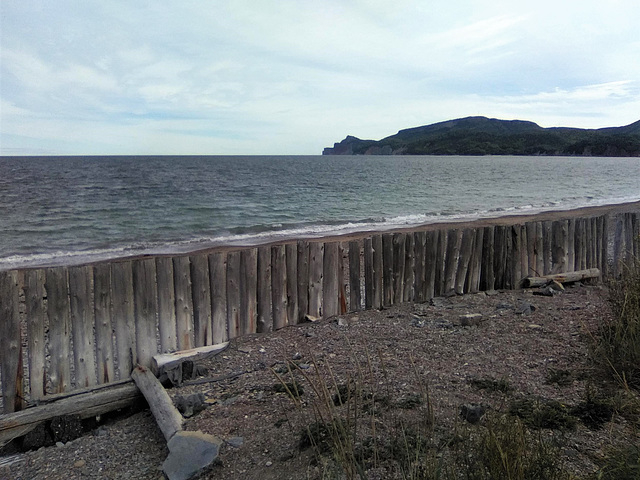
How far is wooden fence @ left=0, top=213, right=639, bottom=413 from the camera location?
15.8ft

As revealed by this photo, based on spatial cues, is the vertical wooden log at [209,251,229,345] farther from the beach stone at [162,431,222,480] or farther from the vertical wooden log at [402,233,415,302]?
the vertical wooden log at [402,233,415,302]

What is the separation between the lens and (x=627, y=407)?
11.6 feet

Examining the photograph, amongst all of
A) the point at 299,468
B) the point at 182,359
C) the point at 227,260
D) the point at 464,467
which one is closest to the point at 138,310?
the point at 182,359

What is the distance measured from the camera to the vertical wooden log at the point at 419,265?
23.6ft

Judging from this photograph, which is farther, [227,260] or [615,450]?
[227,260]

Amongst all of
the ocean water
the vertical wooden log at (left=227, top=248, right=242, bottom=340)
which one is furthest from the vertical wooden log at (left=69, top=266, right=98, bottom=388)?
the ocean water

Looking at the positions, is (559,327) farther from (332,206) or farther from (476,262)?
(332,206)

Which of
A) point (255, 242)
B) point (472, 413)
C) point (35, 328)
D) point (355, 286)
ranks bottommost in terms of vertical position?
point (255, 242)

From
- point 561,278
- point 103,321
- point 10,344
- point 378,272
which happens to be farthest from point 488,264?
point 10,344

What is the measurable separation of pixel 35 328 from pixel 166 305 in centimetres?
129

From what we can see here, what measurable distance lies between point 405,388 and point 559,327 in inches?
105

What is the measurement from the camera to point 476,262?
7703 millimetres

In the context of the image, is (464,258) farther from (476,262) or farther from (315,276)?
(315,276)

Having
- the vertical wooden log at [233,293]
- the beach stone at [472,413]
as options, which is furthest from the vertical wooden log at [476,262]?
the beach stone at [472,413]
